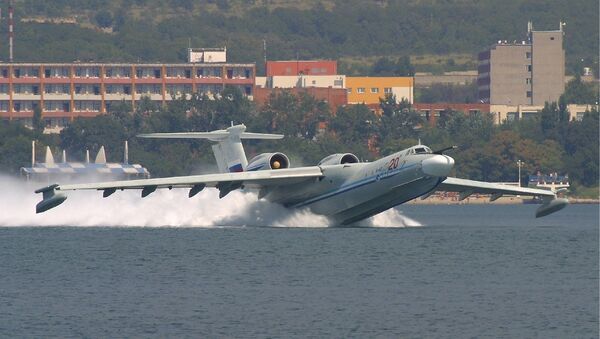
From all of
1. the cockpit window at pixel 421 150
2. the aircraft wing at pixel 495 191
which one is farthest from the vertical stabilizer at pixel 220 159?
the cockpit window at pixel 421 150

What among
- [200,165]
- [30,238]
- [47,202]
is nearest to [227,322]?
[47,202]

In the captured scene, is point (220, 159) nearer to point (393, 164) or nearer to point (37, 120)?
point (393, 164)

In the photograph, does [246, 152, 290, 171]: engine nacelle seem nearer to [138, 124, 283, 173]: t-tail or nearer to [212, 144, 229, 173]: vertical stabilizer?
[138, 124, 283, 173]: t-tail

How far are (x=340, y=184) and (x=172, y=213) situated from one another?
440 inches

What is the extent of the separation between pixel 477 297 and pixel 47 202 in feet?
72.6

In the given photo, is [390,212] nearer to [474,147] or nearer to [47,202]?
[47,202]

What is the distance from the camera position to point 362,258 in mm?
56312

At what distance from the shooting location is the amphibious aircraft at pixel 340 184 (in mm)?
62375

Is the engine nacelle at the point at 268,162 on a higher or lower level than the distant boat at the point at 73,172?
higher

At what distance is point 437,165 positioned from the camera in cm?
6112

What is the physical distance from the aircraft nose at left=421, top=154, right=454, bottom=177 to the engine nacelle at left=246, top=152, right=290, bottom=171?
29.5 ft

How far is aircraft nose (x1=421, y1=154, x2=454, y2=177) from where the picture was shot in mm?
61188

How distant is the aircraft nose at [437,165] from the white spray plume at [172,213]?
320 inches

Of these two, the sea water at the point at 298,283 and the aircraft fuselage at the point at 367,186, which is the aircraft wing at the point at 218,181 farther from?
the sea water at the point at 298,283
